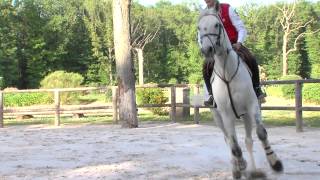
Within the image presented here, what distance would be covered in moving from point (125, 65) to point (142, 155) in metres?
5.53

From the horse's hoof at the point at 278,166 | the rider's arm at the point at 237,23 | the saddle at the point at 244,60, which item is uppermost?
the rider's arm at the point at 237,23

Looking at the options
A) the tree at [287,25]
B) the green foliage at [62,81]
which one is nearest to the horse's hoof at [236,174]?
the green foliage at [62,81]

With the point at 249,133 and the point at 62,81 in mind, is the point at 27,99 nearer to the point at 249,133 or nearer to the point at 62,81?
the point at 62,81

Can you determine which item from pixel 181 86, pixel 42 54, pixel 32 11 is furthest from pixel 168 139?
pixel 32 11

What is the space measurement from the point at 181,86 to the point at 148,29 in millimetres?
38616

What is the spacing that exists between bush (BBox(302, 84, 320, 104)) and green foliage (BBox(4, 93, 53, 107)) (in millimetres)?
11444

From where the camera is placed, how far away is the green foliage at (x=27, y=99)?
23734 millimetres

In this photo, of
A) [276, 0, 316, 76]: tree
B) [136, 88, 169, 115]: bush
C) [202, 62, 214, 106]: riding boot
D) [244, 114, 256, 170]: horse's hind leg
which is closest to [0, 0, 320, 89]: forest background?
[276, 0, 316, 76]: tree

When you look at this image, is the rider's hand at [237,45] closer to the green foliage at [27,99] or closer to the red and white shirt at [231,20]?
the red and white shirt at [231,20]

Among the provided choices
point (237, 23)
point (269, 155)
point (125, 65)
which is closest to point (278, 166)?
point (269, 155)

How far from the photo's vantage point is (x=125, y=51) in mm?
12891

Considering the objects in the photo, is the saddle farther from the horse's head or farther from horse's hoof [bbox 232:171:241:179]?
horse's hoof [bbox 232:171:241:179]

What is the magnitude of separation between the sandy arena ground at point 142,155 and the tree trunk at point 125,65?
1408 millimetres

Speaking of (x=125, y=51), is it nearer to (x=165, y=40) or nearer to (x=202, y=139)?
(x=202, y=139)
